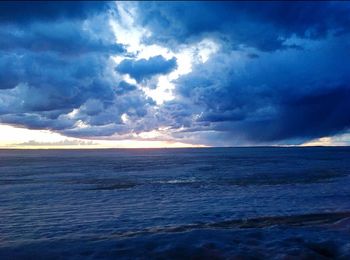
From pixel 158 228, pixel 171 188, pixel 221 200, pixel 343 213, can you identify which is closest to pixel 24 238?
pixel 158 228

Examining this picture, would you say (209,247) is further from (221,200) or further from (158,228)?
(221,200)

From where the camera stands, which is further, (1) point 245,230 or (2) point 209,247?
(1) point 245,230

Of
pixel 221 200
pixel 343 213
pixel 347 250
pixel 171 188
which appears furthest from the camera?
pixel 171 188

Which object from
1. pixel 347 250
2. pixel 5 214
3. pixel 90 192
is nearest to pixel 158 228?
pixel 347 250

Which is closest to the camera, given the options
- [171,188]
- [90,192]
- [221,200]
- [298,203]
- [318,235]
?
[318,235]

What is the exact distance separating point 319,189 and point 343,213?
1294 centimetres

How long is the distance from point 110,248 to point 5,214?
11.7m

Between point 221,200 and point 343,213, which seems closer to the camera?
point 343,213

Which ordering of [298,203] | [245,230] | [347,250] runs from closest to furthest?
[347,250] → [245,230] → [298,203]

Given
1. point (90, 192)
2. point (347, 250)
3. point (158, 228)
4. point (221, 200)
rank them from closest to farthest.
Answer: point (347, 250) < point (158, 228) < point (221, 200) < point (90, 192)

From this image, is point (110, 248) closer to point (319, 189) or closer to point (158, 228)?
point (158, 228)

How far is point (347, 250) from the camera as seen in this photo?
13680 millimetres

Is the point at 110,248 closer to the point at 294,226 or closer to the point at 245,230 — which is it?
the point at 245,230

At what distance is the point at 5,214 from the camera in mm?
23125
